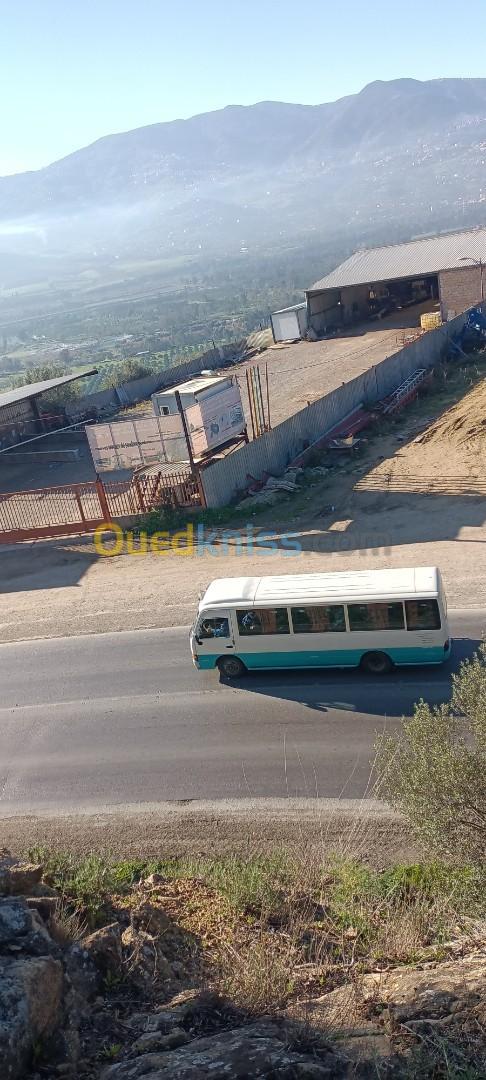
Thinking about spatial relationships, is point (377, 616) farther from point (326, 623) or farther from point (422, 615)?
point (326, 623)

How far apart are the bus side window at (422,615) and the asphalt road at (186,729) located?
1.13 meters

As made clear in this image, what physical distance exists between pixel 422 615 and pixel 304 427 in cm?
1697

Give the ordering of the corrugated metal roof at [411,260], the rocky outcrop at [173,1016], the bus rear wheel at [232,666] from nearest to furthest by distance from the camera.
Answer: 1. the rocky outcrop at [173,1016]
2. the bus rear wheel at [232,666]
3. the corrugated metal roof at [411,260]

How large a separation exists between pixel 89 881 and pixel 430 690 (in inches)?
281

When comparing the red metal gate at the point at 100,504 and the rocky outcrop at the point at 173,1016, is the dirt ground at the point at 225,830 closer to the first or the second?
the rocky outcrop at the point at 173,1016

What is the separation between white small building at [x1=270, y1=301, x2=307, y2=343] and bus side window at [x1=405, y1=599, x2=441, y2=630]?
146ft

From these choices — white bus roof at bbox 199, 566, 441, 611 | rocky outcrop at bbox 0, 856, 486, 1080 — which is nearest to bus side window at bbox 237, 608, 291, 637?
white bus roof at bbox 199, 566, 441, 611

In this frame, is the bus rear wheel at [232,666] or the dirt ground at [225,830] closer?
the dirt ground at [225,830]

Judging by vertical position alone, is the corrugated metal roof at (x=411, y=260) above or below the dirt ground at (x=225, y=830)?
above

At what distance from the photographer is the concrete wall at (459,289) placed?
4722cm

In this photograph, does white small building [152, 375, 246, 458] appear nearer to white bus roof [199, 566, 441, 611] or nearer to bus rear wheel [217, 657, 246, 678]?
white bus roof [199, 566, 441, 611]

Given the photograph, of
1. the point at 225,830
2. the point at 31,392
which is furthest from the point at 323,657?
the point at 31,392

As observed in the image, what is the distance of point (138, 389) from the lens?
48.0m

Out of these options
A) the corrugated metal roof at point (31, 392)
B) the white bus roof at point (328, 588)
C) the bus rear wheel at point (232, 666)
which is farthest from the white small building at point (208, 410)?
the bus rear wheel at point (232, 666)
